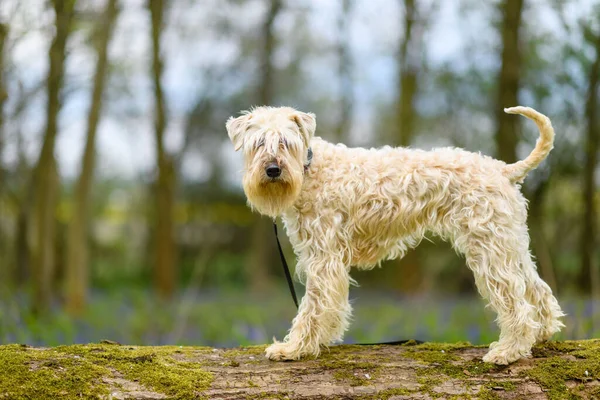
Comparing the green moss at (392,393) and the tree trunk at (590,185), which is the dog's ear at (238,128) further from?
→ the tree trunk at (590,185)

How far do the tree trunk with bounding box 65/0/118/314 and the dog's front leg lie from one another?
7.68 meters

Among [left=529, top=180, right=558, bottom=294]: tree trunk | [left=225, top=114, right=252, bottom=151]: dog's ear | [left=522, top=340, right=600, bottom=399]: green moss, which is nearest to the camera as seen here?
[left=522, top=340, right=600, bottom=399]: green moss

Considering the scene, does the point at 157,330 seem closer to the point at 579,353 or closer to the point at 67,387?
the point at 67,387

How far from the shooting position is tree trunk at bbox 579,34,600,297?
1144 cm

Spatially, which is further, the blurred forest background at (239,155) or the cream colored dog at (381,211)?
the blurred forest background at (239,155)

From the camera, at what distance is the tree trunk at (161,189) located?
478 inches

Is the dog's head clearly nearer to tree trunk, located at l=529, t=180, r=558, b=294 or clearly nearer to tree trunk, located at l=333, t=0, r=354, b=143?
tree trunk, located at l=529, t=180, r=558, b=294

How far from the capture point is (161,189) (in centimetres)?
1296

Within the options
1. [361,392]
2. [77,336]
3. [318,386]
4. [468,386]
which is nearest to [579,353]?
[468,386]

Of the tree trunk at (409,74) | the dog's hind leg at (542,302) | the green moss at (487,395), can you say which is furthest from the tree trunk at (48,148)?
the tree trunk at (409,74)

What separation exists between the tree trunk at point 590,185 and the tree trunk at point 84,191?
927 cm

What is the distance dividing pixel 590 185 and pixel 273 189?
1086cm

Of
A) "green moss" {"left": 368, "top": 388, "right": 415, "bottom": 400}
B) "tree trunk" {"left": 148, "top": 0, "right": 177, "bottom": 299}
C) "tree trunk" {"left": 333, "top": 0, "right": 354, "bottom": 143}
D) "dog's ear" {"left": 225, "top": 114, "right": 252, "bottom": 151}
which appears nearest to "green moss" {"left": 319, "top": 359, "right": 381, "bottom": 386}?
"green moss" {"left": 368, "top": 388, "right": 415, "bottom": 400}

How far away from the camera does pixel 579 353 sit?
4.16 meters
